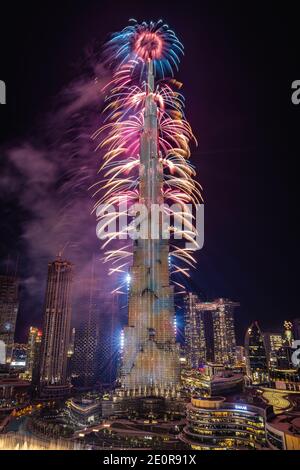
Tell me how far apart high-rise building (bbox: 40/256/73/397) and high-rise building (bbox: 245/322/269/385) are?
74.9 metres

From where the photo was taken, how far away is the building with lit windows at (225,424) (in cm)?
5112

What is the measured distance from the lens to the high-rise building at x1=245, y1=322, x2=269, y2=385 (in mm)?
105250

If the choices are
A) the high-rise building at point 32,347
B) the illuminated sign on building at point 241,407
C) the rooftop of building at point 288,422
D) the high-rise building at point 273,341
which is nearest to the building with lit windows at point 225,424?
the illuminated sign on building at point 241,407

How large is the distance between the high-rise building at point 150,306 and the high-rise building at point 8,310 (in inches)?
4256

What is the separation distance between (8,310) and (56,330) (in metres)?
36.3

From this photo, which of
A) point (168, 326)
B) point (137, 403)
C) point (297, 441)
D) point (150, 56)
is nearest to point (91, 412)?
point (137, 403)

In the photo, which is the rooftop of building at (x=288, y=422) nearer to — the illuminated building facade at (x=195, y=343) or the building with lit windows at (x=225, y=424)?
the building with lit windows at (x=225, y=424)

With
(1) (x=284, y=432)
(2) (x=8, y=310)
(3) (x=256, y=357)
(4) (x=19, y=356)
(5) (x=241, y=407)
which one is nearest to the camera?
(1) (x=284, y=432)

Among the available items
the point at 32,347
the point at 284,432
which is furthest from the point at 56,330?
the point at 284,432

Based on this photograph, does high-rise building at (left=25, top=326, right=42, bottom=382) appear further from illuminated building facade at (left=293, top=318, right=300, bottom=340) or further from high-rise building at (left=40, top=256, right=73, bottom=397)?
illuminated building facade at (left=293, top=318, right=300, bottom=340)

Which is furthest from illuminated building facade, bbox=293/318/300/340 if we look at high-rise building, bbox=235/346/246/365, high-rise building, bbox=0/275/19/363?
high-rise building, bbox=0/275/19/363

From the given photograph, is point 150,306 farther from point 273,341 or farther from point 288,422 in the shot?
point 273,341

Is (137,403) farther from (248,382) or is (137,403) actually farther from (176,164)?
(176,164)

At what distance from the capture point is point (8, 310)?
557ft
